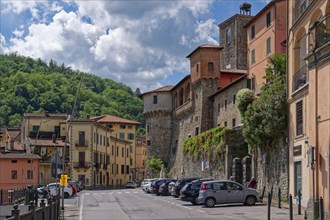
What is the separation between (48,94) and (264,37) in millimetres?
76080

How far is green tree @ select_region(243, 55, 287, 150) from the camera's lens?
3481 cm

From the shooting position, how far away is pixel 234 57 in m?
79.9

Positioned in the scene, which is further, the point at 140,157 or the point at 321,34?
the point at 140,157

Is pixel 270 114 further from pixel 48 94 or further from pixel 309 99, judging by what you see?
pixel 48 94

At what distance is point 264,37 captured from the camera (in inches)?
2078

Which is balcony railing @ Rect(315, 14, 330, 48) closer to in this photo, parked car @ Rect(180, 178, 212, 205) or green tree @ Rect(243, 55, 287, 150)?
green tree @ Rect(243, 55, 287, 150)

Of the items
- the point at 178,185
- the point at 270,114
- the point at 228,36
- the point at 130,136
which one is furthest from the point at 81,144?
the point at 270,114

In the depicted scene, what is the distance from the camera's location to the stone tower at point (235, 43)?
79.1m

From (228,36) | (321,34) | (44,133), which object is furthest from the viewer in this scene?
(44,133)

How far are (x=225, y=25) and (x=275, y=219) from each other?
63.1 metres

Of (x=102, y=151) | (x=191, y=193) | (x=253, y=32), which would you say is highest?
(x=253, y=32)

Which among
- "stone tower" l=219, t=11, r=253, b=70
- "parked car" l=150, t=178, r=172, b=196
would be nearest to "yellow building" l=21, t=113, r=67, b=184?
"stone tower" l=219, t=11, r=253, b=70

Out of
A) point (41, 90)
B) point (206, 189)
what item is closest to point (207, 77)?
point (206, 189)

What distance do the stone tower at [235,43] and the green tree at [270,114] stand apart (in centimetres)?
3883
